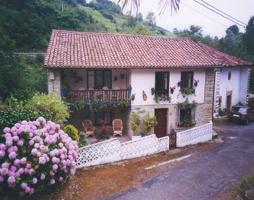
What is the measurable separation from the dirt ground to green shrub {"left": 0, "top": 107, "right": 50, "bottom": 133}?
2.97m

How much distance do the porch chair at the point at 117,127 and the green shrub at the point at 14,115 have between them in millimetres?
7554

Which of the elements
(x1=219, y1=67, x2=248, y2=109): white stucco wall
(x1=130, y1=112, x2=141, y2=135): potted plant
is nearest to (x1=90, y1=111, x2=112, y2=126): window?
(x1=130, y1=112, x2=141, y2=135): potted plant

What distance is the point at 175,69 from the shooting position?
18.0 meters

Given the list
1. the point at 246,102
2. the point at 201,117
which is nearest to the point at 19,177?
the point at 201,117

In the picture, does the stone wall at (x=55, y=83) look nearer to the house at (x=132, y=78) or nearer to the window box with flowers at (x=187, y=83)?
the house at (x=132, y=78)

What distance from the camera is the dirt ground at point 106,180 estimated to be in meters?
10.2

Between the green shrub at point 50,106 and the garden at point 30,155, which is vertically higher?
the green shrub at point 50,106

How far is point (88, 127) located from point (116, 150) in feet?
14.2

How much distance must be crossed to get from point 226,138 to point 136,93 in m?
7.47

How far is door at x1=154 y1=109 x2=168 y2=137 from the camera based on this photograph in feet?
60.4

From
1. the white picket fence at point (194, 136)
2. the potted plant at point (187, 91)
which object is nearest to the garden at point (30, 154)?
the white picket fence at point (194, 136)

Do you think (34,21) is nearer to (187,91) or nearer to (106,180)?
(187,91)

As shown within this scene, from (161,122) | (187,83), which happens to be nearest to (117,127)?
(161,122)

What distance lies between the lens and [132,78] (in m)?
17.1
